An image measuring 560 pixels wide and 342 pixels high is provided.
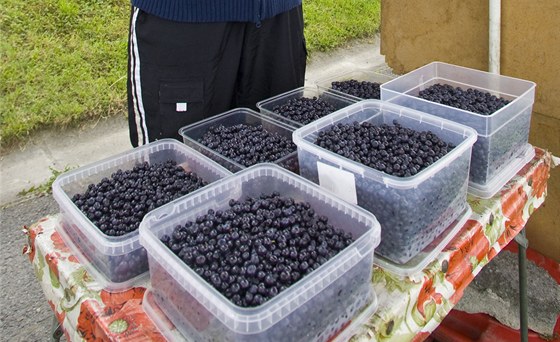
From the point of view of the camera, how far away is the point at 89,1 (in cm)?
445

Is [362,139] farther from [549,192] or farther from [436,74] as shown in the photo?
[549,192]

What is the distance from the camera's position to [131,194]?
3.60ft

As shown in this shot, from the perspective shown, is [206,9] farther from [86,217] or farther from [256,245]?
[256,245]

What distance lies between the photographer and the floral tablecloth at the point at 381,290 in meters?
0.92

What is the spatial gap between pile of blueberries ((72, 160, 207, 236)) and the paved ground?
999 mm

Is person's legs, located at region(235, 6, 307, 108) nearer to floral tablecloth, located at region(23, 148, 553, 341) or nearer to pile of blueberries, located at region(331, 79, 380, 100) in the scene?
pile of blueberries, located at region(331, 79, 380, 100)

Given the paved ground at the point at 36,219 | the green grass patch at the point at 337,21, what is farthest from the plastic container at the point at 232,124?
the green grass patch at the point at 337,21

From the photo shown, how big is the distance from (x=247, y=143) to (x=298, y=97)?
0.43 m

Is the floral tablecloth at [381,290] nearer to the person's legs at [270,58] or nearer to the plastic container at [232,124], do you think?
the plastic container at [232,124]

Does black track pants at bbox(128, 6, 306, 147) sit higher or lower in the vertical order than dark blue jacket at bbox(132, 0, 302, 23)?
lower

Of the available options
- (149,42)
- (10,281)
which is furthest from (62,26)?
(149,42)

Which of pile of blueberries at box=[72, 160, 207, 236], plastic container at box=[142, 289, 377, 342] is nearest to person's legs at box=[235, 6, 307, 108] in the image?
pile of blueberries at box=[72, 160, 207, 236]

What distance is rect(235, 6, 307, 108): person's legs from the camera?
5.61 ft

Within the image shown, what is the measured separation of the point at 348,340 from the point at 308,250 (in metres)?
0.17
